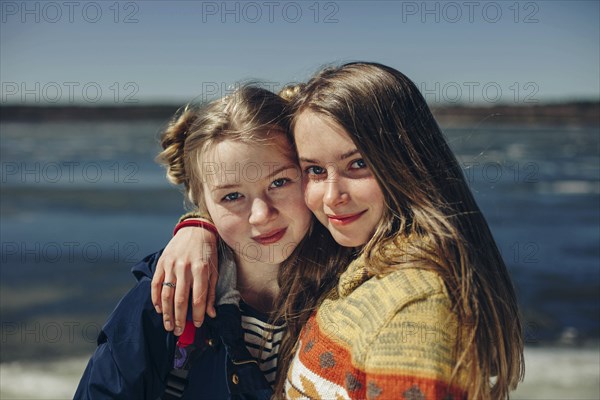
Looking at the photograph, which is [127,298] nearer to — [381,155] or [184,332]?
[184,332]

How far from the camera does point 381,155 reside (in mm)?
2064

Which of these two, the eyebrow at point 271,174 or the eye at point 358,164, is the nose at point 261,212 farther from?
the eye at point 358,164

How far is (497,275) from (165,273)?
1115mm

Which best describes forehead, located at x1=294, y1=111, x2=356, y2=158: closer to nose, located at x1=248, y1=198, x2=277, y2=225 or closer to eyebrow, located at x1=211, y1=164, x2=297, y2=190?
eyebrow, located at x1=211, y1=164, x2=297, y2=190

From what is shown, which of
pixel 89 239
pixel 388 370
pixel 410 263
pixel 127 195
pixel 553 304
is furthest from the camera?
pixel 127 195

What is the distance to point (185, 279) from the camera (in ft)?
7.69

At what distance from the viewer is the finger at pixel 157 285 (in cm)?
231

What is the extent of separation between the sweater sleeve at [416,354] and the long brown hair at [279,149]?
550 millimetres

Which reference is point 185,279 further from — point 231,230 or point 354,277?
point 354,277

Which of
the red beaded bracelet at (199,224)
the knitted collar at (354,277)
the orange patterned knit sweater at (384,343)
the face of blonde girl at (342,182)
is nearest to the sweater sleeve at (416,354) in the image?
the orange patterned knit sweater at (384,343)

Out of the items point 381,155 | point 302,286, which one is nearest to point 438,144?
point 381,155

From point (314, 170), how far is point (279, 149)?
18 centimetres

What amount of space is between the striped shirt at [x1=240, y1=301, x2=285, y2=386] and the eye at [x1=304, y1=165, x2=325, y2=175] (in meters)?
0.54

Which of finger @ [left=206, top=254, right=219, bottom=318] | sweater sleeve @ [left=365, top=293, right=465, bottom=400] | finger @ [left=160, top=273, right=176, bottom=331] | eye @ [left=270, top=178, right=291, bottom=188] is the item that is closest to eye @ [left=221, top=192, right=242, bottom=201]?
eye @ [left=270, top=178, right=291, bottom=188]
